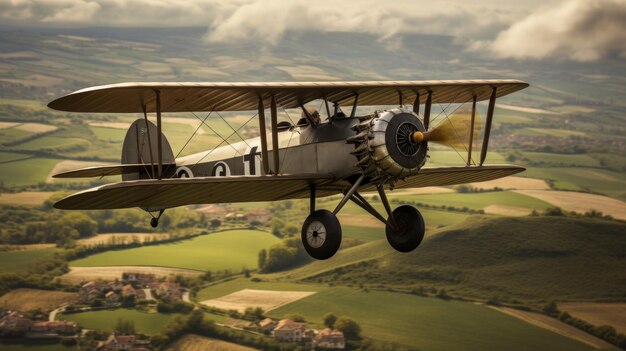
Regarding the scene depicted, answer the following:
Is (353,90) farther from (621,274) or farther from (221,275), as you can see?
(621,274)

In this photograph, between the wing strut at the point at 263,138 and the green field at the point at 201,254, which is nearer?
the wing strut at the point at 263,138

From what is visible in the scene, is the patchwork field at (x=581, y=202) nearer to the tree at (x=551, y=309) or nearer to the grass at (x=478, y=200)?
the grass at (x=478, y=200)

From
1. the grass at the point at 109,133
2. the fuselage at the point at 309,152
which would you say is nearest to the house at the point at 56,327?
the grass at the point at 109,133

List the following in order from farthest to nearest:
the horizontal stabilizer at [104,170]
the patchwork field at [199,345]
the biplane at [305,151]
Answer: the patchwork field at [199,345] < the horizontal stabilizer at [104,170] < the biplane at [305,151]

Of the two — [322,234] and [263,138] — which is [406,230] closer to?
[322,234]

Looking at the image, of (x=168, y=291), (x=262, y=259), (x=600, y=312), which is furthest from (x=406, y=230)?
(x=600, y=312)

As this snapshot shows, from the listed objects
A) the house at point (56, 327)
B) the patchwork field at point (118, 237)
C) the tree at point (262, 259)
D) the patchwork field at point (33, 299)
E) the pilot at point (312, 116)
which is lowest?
the house at point (56, 327)

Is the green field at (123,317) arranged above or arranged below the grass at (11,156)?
below
